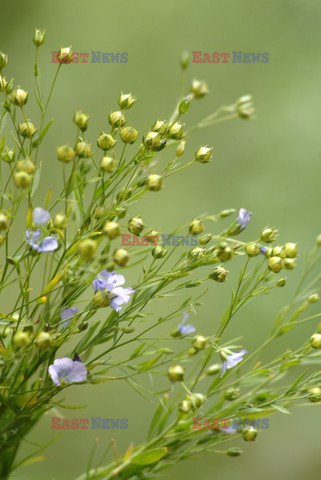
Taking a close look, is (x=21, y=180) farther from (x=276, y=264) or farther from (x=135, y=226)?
(x=276, y=264)

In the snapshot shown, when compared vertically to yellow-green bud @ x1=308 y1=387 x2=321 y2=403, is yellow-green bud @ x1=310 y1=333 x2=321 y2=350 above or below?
above

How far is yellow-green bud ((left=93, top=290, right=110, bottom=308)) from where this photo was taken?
0.54 meters

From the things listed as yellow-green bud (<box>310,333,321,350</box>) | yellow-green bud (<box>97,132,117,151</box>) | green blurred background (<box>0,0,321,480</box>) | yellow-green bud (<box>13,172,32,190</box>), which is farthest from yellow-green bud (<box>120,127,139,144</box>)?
green blurred background (<box>0,0,321,480</box>)

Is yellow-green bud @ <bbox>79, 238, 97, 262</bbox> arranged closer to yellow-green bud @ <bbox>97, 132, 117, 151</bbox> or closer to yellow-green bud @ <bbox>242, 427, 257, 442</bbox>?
yellow-green bud @ <bbox>97, 132, 117, 151</bbox>

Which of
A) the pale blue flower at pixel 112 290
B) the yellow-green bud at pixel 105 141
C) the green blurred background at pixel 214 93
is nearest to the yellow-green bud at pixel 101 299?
the pale blue flower at pixel 112 290

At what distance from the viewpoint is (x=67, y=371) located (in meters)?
0.56

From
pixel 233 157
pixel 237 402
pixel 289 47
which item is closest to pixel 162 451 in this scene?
pixel 237 402

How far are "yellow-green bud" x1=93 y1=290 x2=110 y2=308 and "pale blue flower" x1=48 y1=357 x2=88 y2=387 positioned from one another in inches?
2.1

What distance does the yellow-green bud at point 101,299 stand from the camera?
1.77 feet

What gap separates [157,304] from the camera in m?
1.49

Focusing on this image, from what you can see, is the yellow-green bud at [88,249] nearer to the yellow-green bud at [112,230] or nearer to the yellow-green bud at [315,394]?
the yellow-green bud at [112,230]

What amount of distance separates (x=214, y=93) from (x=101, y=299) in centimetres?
112

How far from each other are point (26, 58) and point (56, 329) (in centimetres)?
114

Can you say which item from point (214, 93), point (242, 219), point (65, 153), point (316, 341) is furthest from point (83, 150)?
point (214, 93)
